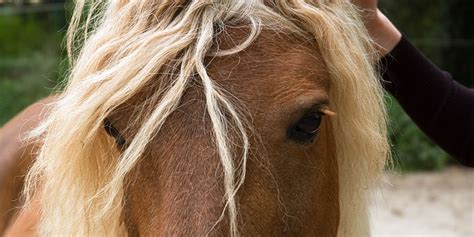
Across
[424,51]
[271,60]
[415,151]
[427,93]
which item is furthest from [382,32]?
[424,51]

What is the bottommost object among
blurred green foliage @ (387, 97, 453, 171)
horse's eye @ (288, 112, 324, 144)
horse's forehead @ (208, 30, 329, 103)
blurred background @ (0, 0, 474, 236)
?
blurred green foliage @ (387, 97, 453, 171)

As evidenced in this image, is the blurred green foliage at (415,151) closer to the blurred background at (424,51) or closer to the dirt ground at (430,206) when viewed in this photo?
the blurred background at (424,51)

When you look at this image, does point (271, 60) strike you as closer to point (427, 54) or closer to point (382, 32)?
point (382, 32)

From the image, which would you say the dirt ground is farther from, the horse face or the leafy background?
the horse face

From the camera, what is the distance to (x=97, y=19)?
2.12 metres

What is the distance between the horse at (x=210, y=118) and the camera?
1.60 m

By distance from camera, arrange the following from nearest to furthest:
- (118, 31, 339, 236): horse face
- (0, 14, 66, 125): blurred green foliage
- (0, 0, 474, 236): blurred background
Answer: (118, 31, 339, 236): horse face → (0, 0, 474, 236): blurred background → (0, 14, 66, 125): blurred green foliage

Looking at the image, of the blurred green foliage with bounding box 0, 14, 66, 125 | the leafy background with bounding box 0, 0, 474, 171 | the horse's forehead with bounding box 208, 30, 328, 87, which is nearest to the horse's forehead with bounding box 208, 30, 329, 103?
the horse's forehead with bounding box 208, 30, 328, 87

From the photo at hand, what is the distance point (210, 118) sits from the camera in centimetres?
162

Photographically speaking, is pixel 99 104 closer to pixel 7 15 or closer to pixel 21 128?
pixel 21 128

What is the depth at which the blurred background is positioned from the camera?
887cm

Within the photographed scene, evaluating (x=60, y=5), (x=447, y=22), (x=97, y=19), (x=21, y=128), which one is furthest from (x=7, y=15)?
(x=97, y=19)

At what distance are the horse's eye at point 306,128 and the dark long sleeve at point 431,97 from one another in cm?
75

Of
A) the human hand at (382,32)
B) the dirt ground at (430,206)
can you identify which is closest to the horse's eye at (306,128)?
the human hand at (382,32)
